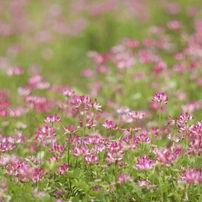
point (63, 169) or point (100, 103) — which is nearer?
point (63, 169)

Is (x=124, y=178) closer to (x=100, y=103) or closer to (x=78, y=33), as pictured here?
(x=100, y=103)

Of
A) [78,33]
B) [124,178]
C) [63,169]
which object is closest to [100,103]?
[63,169]

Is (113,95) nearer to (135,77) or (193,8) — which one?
(135,77)

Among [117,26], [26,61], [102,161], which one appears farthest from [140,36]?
[102,161]

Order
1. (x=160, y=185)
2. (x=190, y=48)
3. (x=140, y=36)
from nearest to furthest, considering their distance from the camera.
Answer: (x=160, y=185) < (x=190, y=48) < (x=140, y=36)

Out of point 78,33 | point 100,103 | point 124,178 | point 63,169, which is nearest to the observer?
point 124,178

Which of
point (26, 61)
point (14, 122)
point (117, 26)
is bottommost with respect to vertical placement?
point (14, 122)

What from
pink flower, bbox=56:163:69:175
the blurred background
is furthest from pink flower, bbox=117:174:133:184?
the blurred background
